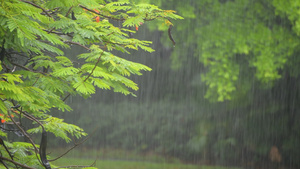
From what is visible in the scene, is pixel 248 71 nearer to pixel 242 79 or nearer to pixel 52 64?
pixel 242 79

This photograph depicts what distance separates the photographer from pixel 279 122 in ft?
48.2

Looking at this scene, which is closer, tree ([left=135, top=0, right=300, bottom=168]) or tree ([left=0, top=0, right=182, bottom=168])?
tree ([left=0, top=0, right=182, bottom=168])

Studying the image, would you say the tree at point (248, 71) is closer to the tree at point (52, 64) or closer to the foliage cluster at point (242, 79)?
the foliage cluster at point (242, 79)

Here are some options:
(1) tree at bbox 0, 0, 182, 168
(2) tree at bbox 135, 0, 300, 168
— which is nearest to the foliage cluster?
(2) tree at bbox 135, 0, 300, 168

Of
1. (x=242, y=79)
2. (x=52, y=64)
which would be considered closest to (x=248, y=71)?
(x=242, y=79)

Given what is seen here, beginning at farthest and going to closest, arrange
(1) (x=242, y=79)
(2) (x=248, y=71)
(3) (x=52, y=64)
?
(2) (x=248, y=71)
(1) (x=242, y=79)
(3) (x=52, y=64)

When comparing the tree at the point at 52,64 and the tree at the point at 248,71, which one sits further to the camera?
the tree at the point at 248,71

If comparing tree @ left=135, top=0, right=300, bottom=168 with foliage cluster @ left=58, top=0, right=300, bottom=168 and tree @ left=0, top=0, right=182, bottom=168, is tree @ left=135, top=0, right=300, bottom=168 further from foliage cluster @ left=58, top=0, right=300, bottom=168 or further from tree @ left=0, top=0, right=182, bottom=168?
tree @ left=0, top=0, right=182, bottom=168

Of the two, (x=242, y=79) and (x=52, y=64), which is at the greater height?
(x=242, y=79)

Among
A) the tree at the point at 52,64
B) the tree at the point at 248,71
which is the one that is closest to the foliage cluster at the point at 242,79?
the tree at the point at 248,71

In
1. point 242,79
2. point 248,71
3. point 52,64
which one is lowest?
point 52,64

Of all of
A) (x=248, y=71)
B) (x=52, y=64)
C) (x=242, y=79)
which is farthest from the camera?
(x=248, y=71)

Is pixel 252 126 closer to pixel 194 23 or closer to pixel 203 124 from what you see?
pixel 203 124

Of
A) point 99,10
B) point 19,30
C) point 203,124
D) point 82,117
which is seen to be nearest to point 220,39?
point 203,124
